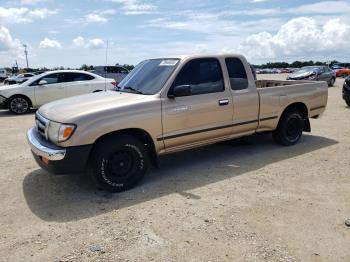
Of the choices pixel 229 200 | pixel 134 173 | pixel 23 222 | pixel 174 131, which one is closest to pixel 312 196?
pixel 229 200

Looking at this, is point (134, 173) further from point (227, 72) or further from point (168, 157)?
point (227, 72)

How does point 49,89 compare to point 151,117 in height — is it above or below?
below

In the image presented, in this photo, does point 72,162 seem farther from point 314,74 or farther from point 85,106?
point 314,74

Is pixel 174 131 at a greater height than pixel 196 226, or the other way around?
pixel 174 131

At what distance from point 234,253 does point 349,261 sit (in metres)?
1.02

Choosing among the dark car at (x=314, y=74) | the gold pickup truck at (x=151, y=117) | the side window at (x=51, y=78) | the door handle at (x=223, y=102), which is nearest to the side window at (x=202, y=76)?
the gold pickup truck at (x=151, y=117)

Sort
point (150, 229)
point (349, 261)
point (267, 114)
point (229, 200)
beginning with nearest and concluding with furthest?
point (349, 261) → point (150, 229) → point (229, 200) → point (267, 114)

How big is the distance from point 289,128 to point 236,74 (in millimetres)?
1877

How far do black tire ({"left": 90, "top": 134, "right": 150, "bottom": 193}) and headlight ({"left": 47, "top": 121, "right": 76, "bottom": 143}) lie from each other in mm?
414

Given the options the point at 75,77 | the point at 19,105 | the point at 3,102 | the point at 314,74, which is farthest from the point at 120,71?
the point at 314,74

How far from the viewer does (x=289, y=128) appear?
22.9 feet

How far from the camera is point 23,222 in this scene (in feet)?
13.1

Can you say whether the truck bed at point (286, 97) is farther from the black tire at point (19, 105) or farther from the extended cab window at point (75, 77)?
the black tire at point (19, 105)

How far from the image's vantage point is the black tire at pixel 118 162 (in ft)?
15.0
